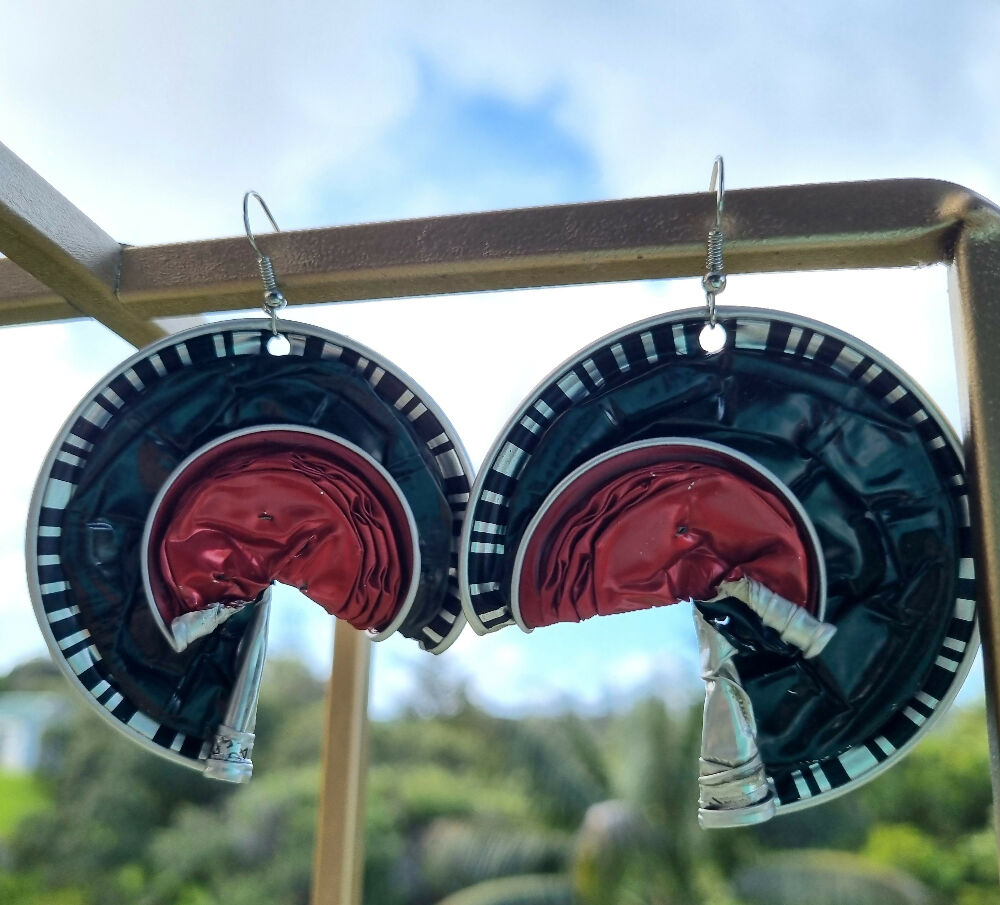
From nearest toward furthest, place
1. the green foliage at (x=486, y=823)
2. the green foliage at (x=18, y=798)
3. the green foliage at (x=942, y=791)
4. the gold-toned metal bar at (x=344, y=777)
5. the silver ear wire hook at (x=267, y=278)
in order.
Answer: the silver ear wire hook at (x=267, y=278), the gold-toned metal bar at (x=344, y=777), the green foliage at (x=486, y=823), the green foliage at (x=942, y=791), the green foliage at (x=18, y=798)

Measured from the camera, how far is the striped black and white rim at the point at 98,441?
482mm

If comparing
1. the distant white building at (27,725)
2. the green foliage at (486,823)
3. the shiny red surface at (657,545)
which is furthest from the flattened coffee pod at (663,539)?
the distant white building at (27,725)

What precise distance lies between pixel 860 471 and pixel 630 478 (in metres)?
0.11

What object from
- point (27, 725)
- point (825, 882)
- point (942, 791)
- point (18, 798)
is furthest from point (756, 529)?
point (18, 798)

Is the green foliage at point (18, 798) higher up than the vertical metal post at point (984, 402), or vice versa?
the vertical metal post at point (984, 402)

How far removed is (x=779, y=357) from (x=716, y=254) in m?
0.06

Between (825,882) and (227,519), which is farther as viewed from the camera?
(825,882)

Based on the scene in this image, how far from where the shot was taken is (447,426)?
501 mm

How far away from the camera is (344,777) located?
2.14 ft

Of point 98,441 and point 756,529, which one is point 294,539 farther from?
point 756,529

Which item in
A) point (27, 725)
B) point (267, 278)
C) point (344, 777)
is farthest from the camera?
point (27, 725)

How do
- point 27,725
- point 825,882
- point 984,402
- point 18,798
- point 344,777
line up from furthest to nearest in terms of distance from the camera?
1. point 18,798
2. point 27,725
3. point 825,882
4. point 344,777
5. point 984,402

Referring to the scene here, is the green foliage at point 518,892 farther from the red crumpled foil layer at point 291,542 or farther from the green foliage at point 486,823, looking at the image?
the red crumpled foil layer at point 291,542

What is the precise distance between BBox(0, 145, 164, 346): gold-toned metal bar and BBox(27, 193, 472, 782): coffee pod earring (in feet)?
0.38
